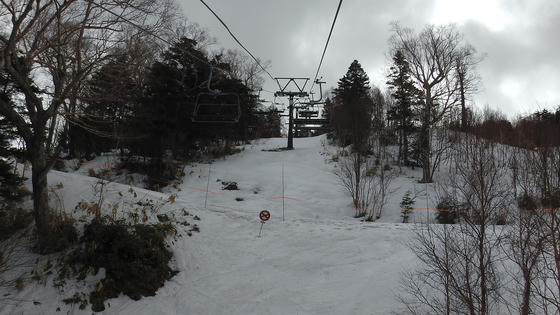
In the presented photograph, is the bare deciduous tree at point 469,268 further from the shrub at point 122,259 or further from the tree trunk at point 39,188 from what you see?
the tree trunk at point 39,188

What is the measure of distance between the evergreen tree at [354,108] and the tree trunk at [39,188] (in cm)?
1615

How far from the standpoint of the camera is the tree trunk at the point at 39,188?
661 centimetres

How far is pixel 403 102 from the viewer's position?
2328 cm

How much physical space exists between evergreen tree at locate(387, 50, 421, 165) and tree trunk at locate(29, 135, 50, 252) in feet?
72.7

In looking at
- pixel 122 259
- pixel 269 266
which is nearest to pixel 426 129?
pixel 269 266

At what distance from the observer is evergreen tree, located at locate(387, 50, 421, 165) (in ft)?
72.4

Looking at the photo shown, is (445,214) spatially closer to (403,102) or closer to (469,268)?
(469,268)

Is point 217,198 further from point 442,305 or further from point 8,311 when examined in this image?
point 442,305

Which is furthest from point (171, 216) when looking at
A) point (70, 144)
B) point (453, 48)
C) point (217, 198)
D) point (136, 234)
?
point (453, 48)

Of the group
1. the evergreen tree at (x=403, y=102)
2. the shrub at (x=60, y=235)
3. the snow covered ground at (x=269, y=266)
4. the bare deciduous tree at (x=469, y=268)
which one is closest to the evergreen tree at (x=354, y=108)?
the evergreen tree at (x=403, y=102)

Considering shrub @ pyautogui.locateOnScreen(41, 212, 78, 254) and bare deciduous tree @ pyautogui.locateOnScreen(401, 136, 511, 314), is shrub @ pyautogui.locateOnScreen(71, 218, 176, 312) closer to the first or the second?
shrub @ pyautogui.locateOnScreen(41, 212, 78, 254)

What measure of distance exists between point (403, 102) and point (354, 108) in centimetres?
501

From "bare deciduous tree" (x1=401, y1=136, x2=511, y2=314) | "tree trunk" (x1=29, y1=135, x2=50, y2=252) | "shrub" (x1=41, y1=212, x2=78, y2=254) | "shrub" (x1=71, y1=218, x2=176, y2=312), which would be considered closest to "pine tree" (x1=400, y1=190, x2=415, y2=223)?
"bare deciduous tree" (x1=401, y1=136, x2=511, y2=314)

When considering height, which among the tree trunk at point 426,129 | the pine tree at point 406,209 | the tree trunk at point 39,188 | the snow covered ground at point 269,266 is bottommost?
the snow covered ground at point 269,266
